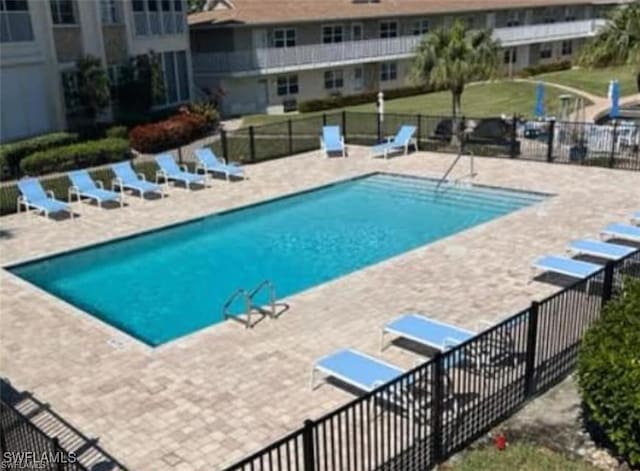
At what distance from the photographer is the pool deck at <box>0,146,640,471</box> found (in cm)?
941

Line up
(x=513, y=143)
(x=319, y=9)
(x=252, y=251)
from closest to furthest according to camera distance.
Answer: (x=252, y=251)
(x=513, y=143)
(x=319, y=9)

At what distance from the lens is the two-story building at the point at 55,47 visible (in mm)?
29609

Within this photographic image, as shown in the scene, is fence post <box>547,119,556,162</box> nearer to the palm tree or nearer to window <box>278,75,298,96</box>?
the palm tree

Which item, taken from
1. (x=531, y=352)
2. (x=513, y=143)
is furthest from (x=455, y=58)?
(x=531, y=352)

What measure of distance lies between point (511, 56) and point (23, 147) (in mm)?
40038

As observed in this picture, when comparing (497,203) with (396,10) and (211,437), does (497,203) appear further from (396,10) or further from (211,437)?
(396,10)

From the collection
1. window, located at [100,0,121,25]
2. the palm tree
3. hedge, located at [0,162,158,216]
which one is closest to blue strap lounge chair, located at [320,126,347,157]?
the palm tree

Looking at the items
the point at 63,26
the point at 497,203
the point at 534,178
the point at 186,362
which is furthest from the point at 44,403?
the point at 63,26

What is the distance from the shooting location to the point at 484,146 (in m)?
26.7

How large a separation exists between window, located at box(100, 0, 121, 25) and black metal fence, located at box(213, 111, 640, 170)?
8.08m

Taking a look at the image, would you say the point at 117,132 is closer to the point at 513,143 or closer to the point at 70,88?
the point at 70,88

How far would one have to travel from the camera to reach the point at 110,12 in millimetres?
33969

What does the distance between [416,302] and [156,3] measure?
28.6m

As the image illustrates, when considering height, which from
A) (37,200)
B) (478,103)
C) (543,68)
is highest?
(37,200)
